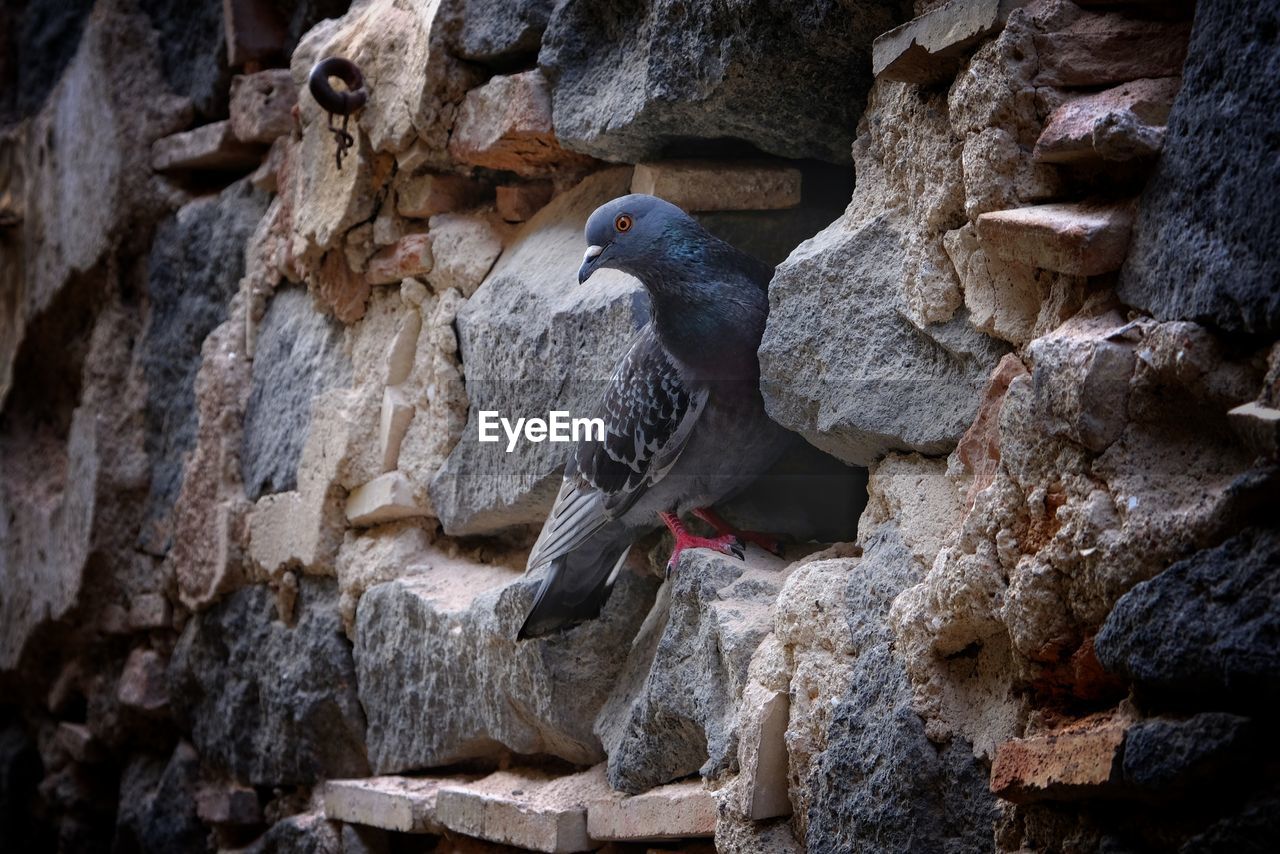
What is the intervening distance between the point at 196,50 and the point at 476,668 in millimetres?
2326

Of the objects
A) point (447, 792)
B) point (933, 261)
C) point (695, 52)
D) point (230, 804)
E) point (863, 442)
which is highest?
point (695, 52)

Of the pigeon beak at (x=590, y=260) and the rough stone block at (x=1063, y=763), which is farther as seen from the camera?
the pigeon beak at (x=590, y=260)

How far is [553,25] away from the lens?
8.45 feet

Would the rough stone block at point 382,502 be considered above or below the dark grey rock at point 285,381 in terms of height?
below

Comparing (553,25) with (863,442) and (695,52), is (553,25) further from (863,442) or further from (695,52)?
(863,442)

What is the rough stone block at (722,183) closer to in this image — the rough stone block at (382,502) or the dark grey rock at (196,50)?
the rough stone block at (382,502)

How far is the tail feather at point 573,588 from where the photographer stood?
2.41 meters

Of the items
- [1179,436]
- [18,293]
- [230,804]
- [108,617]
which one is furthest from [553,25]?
[18,293]

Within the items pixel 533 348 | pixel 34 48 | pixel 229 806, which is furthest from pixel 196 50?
pixel 229 806

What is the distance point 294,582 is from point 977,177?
2.17 meters

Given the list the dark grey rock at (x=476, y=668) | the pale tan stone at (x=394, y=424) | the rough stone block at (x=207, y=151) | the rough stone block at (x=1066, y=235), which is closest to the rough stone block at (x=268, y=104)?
the rough stone block at (x=207, y=151)

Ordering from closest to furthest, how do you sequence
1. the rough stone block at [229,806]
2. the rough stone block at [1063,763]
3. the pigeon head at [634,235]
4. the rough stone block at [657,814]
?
the rough stone block at [1063,763]
the rough stone block at [657,814]
the pigeon head at [634,235]
the rough stone block at [229,806]

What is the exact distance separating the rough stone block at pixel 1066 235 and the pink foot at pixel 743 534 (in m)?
0.89

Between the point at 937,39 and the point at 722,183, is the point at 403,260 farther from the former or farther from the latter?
the point at 937,39
